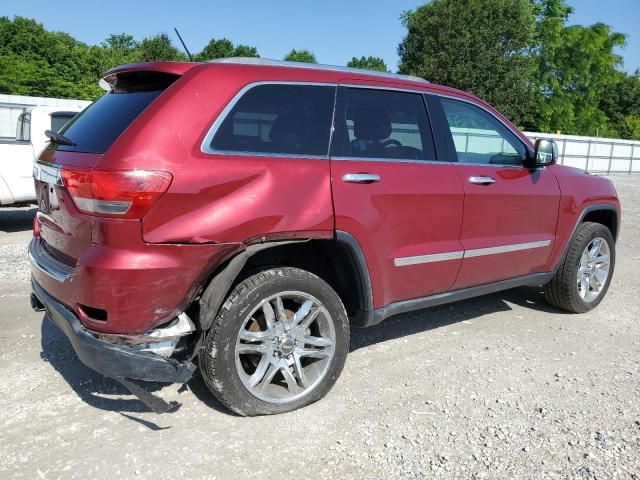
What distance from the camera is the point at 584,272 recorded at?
4910mm

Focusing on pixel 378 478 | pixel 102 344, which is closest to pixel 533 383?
pixel 378 478

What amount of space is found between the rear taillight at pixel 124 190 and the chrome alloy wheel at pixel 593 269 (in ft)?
12.5

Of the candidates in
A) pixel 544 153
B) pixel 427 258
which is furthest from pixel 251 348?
pixel 544 153

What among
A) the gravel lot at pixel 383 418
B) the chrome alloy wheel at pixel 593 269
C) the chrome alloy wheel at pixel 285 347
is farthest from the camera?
the chrome alloy wheel at pixel 593 269

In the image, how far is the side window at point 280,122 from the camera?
281 cm

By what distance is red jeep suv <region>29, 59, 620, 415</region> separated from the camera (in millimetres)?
2549

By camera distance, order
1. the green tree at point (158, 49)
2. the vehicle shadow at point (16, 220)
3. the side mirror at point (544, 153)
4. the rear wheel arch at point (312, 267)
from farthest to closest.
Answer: the green tree at point (158, 49) < the vehicle shadow at point (16, 220) < the side mirror at point (544, 153) < the rear wheel arch at point (312, 267)

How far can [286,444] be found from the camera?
2.78 m

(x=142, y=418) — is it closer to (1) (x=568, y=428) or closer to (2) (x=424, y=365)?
(2) (x=424, y=365)

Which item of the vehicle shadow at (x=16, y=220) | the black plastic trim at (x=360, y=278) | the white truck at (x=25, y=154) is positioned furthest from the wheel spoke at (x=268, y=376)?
the vehicle shadow at (x=16, y=220)

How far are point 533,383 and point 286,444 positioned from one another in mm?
1697

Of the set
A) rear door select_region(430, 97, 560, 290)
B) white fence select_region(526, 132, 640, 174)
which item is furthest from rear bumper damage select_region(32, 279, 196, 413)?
white fence select_region(526, 132, 640, 174)

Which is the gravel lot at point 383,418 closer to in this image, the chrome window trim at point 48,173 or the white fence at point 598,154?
the chrome window trim at point 48,173

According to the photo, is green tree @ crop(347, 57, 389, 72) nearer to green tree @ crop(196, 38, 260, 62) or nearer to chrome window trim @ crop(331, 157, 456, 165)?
green tree @ crop(196, 38, 260, 62)
